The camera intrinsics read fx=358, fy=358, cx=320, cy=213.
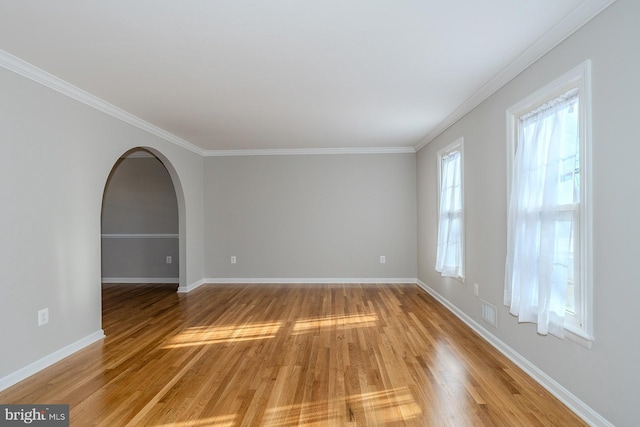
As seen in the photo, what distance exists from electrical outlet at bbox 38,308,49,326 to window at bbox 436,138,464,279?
4.30 m

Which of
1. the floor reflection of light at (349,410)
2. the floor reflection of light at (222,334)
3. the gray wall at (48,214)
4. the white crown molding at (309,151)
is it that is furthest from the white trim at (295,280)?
the floor reflection of light at (349,410)

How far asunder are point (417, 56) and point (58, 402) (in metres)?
3.66

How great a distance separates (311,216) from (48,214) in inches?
167

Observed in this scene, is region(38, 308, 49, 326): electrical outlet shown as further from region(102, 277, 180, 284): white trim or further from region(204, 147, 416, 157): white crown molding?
region(204, 147, 416, 157): white crown molding

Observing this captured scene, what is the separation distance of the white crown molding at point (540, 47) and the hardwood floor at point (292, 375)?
2454 mm

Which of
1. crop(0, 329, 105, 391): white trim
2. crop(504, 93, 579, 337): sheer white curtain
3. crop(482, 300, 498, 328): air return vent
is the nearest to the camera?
crop(504, 93, 579, 337): sheer white curtain

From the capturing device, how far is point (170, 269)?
688cm

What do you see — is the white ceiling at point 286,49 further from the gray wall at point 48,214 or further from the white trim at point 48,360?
the white trim at point 48,360

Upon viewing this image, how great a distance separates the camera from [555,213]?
2.41m

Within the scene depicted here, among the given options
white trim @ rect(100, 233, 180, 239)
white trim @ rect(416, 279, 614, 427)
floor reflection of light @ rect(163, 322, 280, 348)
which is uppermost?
white trim @ rect(100, 233, 180, 239)

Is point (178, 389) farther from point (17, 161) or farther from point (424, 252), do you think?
point (424, 252)

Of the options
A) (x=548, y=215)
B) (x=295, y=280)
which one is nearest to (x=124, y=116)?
(x=295, y=280)

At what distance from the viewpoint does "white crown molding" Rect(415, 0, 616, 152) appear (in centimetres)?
212

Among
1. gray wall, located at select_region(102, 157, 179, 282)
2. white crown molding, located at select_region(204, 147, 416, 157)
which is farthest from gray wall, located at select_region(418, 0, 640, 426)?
gray wall, located at select_region(102, 157, 179, 282)
